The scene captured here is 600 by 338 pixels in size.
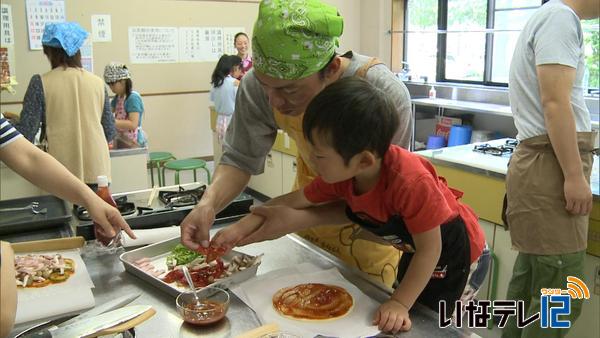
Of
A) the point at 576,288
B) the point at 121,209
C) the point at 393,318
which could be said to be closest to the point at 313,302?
the point at 393,318

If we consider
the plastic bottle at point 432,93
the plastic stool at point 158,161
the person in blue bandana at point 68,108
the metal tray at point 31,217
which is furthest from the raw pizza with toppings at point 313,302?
the plastic bottle at point 432,93

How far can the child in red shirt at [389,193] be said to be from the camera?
946 millimetres

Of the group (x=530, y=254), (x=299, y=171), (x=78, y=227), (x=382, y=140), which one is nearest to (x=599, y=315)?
(x=530, y=254)

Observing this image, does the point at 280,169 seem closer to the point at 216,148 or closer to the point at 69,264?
the point at 216,148

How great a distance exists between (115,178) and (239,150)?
1.94 metres

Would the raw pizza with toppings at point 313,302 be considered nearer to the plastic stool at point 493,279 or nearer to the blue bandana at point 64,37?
the plastic stool at point 493,279

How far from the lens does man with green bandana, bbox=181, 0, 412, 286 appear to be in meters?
1.10

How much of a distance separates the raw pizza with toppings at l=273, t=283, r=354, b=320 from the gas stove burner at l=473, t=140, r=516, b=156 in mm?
1802

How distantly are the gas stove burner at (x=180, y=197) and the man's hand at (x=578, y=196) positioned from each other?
1236 mm

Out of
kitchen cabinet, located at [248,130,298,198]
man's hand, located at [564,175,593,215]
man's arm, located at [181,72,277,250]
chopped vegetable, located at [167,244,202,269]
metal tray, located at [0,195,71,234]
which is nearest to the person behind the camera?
chopped vegetable, located at [167,244,202,269]

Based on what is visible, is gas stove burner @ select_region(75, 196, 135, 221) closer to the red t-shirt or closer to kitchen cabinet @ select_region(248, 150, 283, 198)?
the red t-shirt

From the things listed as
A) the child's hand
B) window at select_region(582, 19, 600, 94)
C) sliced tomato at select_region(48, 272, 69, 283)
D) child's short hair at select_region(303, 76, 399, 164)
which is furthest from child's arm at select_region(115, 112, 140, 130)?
window at select_region(582, 19, 600, 94)

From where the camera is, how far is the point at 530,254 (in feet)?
6.29

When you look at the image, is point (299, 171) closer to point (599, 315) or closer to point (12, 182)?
point (599, 315)
